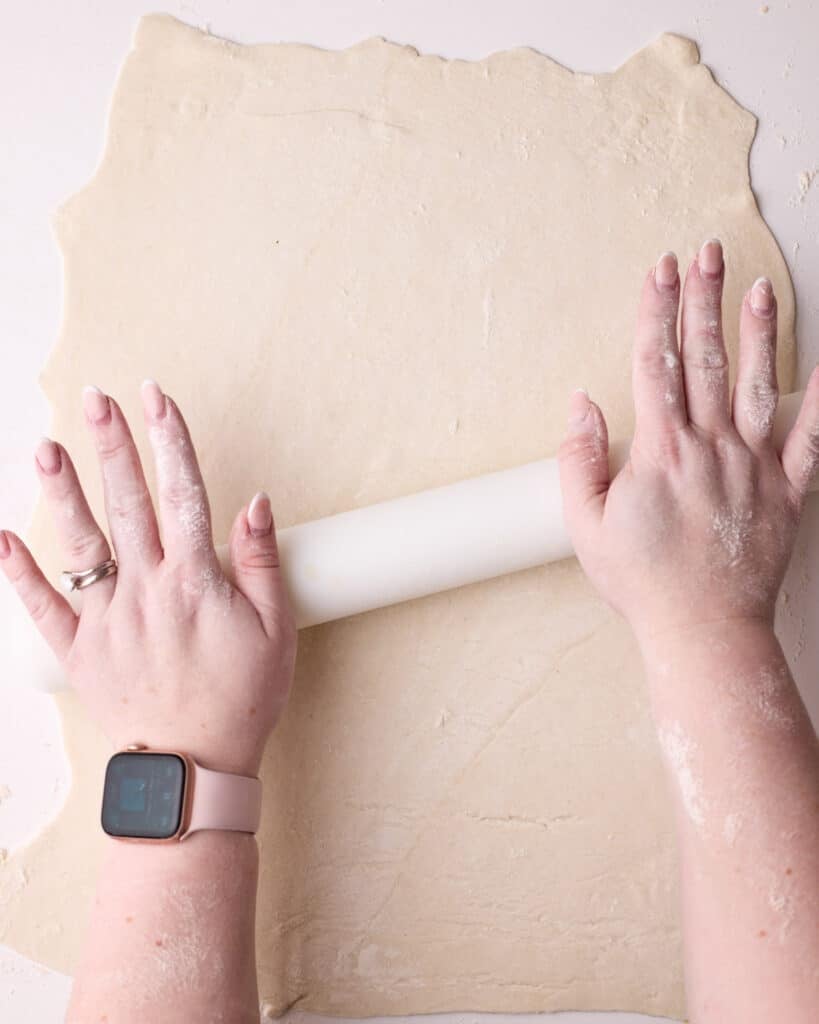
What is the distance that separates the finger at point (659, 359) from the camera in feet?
3.63

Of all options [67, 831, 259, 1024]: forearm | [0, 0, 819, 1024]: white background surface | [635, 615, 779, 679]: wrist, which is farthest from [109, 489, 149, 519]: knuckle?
[635, 615, 779, 679]: wrist

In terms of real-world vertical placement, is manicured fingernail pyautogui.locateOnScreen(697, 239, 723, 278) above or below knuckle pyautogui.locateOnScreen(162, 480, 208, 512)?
above

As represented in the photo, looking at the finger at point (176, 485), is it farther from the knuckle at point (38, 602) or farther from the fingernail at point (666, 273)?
the fingernail at point (666, 273)

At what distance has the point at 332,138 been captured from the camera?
4.22 ft

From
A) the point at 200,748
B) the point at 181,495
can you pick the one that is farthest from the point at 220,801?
the point at 181,495

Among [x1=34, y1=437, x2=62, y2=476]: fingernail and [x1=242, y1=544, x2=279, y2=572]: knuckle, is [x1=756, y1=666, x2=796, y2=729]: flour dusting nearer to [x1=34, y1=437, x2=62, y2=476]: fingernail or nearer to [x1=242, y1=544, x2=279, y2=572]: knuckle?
[x1=242, y1=544, x2=279, y2=572]: knuckle

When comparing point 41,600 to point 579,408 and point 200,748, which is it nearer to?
point 200,748

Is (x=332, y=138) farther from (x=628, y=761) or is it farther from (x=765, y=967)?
(x=765, y=967)

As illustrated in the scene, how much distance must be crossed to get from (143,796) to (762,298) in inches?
33.8

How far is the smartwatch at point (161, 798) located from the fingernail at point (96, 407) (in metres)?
0.36

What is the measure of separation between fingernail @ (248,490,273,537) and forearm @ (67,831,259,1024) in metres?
0.32

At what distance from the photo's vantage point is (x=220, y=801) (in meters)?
1.05

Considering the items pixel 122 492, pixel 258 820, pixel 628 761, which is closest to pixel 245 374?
pixel 122 492

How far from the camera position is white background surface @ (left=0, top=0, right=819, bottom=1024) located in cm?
127
